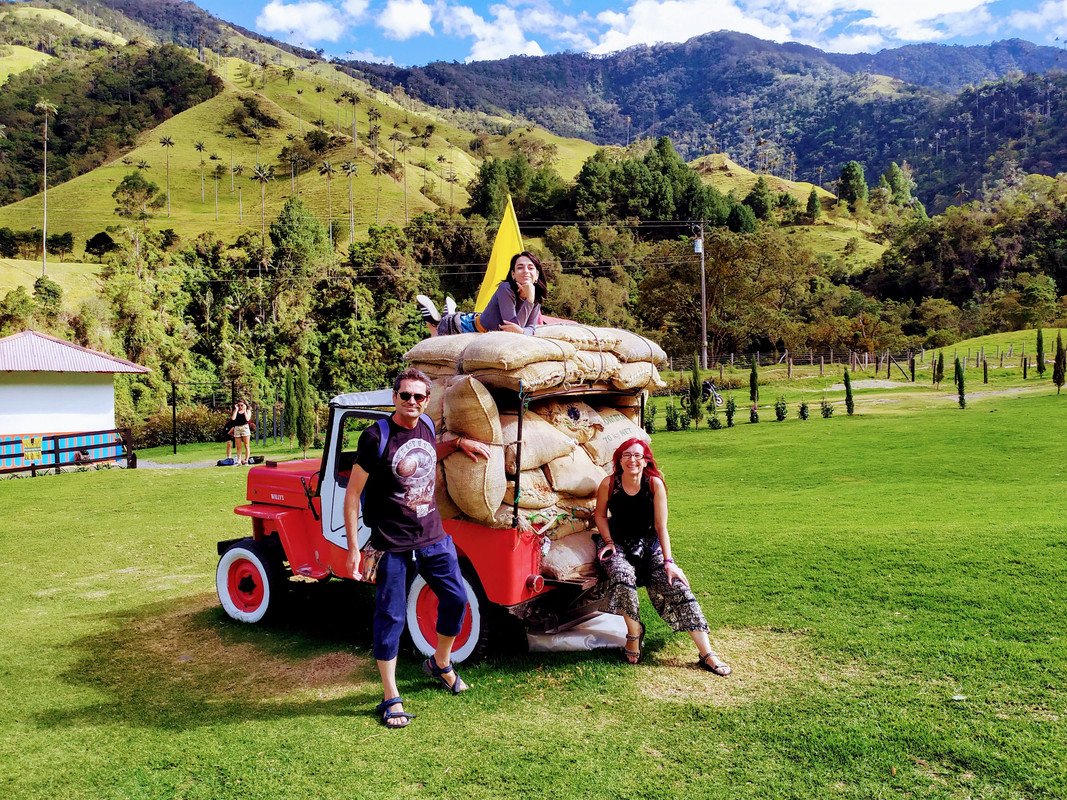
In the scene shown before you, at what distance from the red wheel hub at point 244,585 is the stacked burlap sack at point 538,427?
2522 millimetres

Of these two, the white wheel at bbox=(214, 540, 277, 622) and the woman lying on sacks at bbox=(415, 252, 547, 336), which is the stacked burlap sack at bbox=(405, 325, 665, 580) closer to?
the woman lying on sacks at bbox=(415, 252, 547, 336)

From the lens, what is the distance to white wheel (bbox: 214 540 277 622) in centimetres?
696

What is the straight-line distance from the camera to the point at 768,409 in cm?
3228

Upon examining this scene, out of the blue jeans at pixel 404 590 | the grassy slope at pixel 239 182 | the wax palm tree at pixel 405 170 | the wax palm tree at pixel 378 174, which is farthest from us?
the wax palm tree at pixel 378 174

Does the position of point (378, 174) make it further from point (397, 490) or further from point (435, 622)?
point (397, 490)

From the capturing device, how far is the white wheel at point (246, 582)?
274 inches

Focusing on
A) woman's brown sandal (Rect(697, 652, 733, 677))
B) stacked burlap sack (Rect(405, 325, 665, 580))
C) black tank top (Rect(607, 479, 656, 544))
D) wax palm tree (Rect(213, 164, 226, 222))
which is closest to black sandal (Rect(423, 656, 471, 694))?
stacked burlap sack (Rect(405, 325, 665, 580))

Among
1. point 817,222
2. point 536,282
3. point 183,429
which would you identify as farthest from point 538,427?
point 817,222

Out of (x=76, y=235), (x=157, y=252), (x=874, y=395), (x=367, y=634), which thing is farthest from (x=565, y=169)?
(x=367, y=634)

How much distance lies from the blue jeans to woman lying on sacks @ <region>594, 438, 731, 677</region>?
4.01 feet

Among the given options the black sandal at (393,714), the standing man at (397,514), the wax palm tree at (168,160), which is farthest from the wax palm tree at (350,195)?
the black sandal at (393,714)

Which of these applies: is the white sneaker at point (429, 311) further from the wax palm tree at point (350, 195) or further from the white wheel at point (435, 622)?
the wax palm tree at point (350, 195)

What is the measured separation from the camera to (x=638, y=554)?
5809 millimetres

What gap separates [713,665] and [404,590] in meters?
2.32
